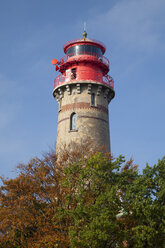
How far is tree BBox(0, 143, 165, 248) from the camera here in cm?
1533

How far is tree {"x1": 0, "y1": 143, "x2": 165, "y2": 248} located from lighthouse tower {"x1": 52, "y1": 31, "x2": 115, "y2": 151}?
16.3 feet

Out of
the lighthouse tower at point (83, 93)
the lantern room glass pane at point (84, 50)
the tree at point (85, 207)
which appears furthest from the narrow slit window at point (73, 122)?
the lantern room glass pane at point (84, 50)

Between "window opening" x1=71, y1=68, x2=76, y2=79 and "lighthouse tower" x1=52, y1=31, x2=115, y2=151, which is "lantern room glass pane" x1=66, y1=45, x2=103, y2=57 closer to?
"lighthouse tower" x1=52, y1=31, x2=115, y2=151

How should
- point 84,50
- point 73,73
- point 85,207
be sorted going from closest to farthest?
1. point 85,207
2. point 73,73
3. point 84,50

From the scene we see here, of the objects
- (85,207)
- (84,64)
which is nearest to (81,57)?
(84,64)

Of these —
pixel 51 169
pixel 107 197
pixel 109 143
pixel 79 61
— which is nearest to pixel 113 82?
pixel 79 61

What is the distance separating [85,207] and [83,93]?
14.7 meters

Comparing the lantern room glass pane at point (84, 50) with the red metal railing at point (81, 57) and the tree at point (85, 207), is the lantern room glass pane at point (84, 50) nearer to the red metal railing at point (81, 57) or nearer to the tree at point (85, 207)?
the red metal railing at point (81, 57)

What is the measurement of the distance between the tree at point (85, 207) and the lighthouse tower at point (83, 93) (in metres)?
4.96

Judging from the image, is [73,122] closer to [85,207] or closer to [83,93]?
[83,93]

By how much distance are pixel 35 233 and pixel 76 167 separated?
16.7 ft

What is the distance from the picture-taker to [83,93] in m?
28.5

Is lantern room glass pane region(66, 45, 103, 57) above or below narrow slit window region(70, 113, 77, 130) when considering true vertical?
above

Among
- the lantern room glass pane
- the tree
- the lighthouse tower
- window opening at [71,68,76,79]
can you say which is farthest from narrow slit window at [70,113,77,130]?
the lantern room glass pane
